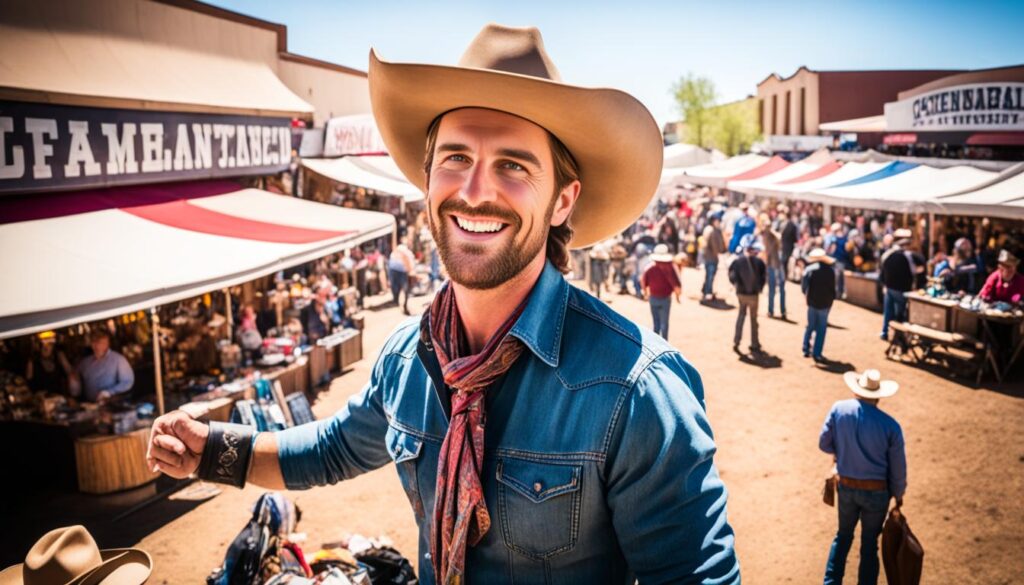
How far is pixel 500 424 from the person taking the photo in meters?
1.63

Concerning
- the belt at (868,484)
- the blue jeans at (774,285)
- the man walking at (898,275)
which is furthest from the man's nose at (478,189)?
the blue jeans at (774,285)

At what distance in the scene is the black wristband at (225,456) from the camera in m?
1.97

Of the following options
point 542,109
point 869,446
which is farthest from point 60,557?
point 869,446

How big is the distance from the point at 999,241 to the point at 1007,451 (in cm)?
1020

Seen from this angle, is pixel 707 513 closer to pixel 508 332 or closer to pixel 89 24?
pixel 508 332

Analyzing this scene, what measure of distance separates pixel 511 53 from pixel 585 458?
1157 millimetres

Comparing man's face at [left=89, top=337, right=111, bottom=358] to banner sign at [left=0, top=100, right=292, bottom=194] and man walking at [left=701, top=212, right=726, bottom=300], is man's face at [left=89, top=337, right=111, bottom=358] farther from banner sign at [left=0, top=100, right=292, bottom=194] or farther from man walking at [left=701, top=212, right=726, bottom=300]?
man walking at [left=701, top=212, right=726, bottom=300]

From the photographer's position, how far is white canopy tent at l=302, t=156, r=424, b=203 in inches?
634

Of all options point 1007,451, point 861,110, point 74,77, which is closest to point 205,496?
point 74,77

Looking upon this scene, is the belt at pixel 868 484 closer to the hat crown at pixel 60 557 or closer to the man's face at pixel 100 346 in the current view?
the hat crown at pixel 60 557

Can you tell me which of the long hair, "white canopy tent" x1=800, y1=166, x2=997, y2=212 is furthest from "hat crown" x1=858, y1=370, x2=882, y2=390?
"white canopy tent" x1=800, y1=166, x2=997, y2=212

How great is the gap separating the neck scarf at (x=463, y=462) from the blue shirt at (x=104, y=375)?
6811 mm

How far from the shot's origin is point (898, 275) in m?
11.1

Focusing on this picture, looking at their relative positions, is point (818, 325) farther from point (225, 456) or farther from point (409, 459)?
point (225, 456)
